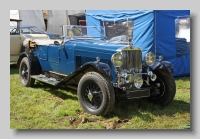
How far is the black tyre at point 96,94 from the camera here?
3.63 m

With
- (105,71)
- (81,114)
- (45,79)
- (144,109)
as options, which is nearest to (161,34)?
(144,109)

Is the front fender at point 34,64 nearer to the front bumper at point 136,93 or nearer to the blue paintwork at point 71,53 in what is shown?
the blue paintwork at point 71,53

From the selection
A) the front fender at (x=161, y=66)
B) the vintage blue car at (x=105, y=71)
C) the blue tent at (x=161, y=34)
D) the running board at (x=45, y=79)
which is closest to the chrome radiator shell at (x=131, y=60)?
the vintage blue car at (x=105, y=71)

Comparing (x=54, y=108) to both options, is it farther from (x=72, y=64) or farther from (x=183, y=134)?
(x=183, y=134)

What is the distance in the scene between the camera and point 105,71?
12.2 feet

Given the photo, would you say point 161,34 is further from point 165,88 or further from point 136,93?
point 136,93

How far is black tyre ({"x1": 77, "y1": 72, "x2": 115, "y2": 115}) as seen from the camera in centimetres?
363

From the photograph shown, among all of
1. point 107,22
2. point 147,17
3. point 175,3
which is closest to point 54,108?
point 175,3

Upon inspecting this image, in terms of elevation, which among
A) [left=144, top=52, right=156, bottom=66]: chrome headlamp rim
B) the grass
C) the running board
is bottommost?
the grass

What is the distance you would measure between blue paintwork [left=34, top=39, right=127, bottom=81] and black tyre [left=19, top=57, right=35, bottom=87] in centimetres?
30

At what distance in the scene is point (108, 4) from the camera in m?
3.72

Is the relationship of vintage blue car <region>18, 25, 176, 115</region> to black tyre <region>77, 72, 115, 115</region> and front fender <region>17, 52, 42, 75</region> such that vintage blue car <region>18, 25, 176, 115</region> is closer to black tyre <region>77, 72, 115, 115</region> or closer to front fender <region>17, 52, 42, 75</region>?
black tyre <region>77, 72, 115, 115</region>

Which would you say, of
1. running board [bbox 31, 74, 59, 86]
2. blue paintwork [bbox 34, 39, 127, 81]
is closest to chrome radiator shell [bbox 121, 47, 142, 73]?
blue paintwork [bbox 34, 39, 127, 81]

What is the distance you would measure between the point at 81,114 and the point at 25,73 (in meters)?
2.39
